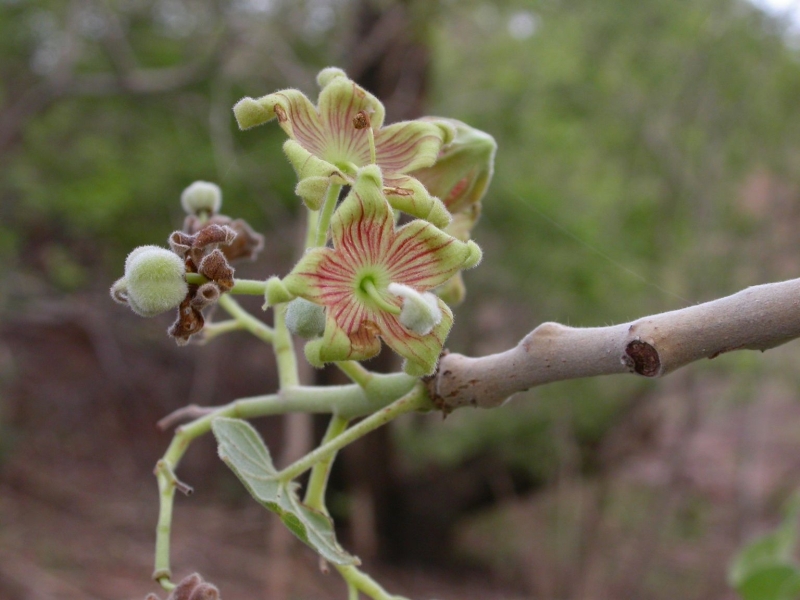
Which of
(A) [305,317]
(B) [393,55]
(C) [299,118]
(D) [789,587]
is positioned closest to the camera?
(A) [305,317]

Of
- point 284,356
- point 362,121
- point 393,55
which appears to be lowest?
point 284,356

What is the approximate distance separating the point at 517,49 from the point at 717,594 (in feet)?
17.4

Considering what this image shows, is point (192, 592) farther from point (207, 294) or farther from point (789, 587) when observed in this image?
point (789, 587)

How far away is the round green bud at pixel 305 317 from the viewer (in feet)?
2.77

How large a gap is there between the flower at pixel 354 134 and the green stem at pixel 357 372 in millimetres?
202

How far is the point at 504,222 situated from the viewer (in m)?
6.54

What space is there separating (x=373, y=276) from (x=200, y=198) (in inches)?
17.9

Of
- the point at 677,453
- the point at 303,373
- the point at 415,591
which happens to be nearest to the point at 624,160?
the point at 677,453

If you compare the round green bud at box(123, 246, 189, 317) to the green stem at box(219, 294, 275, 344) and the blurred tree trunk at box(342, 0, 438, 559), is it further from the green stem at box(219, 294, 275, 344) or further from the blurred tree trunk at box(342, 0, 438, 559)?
the blurred tree trunk at box(342, 0, 438, 559)

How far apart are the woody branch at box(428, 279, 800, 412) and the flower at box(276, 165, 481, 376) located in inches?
3.9

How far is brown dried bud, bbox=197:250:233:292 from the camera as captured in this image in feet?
2.69

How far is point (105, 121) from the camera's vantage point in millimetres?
7051

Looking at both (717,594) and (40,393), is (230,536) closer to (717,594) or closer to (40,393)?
(40,393)

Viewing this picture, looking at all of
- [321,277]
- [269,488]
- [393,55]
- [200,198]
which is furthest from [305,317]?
[393,55]
